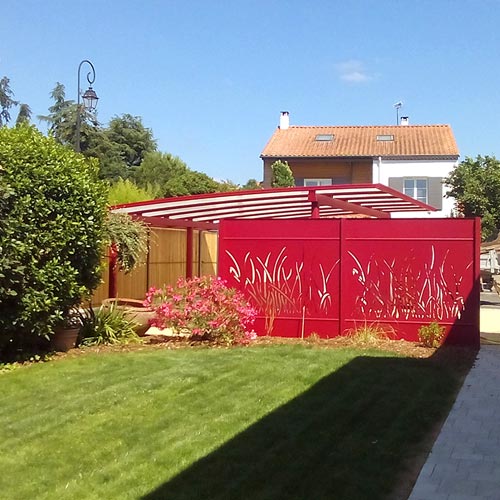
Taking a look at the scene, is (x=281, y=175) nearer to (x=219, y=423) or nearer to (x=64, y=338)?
(x=64, y=338)

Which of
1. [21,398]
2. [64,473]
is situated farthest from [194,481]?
[21,398]

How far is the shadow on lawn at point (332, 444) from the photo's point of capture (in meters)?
5.06

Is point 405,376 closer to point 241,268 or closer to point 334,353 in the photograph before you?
point 334,353

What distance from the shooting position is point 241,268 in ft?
42.9

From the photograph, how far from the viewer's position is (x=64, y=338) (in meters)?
11.0

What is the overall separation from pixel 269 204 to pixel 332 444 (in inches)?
366

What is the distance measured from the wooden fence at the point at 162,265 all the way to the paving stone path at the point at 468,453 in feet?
31.1

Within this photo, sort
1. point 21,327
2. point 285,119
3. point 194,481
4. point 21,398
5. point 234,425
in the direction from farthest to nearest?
point 285,119
point 21,327
point 21,398
point 234,425
point 194,481

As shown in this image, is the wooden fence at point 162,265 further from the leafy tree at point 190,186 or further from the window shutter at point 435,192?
the window shutter at point 435,192

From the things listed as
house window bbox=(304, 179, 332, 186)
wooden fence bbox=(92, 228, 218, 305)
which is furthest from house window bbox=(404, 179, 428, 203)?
wooden fence bbox=(92, 228, 218, 305)

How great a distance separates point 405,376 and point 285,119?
103 feet

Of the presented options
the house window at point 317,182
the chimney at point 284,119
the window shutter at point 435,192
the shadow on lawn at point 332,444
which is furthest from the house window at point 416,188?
the shadow on lawn at point 332,444

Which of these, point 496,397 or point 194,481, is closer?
point 194,481

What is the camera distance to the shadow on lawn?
16.6 ft
